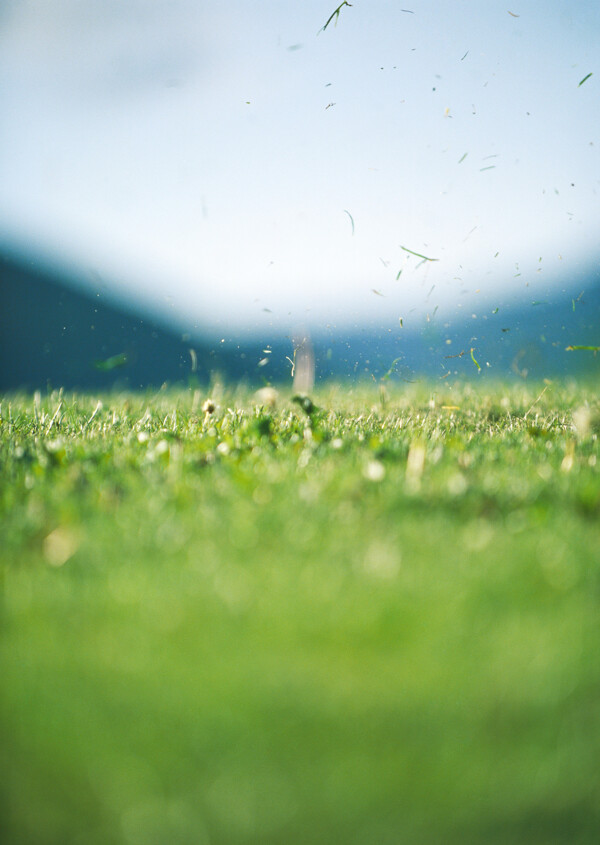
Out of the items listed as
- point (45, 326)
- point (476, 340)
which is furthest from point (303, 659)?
point (45, 326)

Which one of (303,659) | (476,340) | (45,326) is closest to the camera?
(303,659)

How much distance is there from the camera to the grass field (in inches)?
53.1

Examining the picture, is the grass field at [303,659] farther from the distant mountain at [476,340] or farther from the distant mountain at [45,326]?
the distant mountain at [45,326]

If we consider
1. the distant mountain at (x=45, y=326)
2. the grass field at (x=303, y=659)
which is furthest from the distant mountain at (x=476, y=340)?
the distant mountain at (x=45, y=326)

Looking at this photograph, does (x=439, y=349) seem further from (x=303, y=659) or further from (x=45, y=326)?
(x=45, y=326)

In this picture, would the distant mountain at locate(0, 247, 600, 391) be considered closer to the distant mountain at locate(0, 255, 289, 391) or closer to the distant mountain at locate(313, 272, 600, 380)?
the distant mountain at locate(313, 272, 600, 380)

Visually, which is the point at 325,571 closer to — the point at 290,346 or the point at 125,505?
the point at 125,505

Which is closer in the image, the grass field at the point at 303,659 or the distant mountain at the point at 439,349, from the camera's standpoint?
the grass field at the point at 303,659

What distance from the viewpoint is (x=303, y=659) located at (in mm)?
1684

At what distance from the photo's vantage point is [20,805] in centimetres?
137

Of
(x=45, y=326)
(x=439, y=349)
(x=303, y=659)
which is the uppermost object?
(x=45, y=326)

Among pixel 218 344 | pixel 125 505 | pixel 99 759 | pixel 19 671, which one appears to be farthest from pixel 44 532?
pixel 218 344

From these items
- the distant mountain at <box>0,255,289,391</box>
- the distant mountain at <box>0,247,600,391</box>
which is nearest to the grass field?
the distant mountain at <box>0,247,600,391</box>

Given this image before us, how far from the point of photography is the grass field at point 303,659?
135 cm
